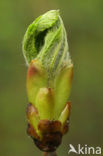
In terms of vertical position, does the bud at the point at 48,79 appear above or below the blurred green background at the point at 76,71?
above

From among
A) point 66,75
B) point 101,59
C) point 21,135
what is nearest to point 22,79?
point 21,135

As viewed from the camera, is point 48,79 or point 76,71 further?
point 76,71

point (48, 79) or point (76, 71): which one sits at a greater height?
point (48, 79)

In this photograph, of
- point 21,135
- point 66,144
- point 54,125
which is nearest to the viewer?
point 54,125

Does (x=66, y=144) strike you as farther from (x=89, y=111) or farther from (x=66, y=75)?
(x=66, y=75)
